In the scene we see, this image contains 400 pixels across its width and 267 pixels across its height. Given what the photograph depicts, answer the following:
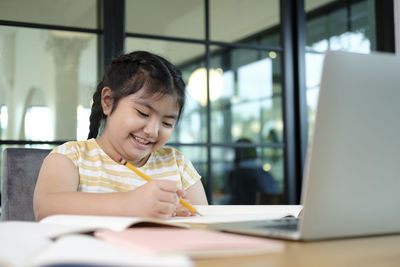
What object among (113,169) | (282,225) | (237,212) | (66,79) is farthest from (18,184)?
(66,79)

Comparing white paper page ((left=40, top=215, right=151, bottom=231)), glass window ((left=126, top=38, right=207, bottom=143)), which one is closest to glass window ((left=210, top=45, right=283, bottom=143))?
glass window ((left=126, top=38, right=207, bottom=143))

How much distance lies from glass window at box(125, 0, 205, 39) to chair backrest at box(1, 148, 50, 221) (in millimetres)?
1445

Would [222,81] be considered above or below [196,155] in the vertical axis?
above

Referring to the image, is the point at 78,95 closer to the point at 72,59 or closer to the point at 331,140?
the point at 72,59

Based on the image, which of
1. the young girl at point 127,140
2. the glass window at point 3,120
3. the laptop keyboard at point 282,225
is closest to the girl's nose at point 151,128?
the young girl at point 127,140

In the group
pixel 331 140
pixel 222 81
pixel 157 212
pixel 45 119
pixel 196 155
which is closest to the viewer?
pixel 331 140

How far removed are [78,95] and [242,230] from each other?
205 centimetres

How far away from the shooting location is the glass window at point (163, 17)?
2711 millimetres

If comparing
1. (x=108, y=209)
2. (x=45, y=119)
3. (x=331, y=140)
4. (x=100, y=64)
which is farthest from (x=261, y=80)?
(x=331, y=140)

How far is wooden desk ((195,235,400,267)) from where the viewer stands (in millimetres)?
486

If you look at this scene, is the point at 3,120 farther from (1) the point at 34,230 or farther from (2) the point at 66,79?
(1) the point at 34,230

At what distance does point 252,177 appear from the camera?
12.6ft

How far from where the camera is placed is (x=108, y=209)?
90 cm

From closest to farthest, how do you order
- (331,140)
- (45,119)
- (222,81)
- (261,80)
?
1. (331,140)
2. (45,119)
3. (261,80)
4. (222,81)
